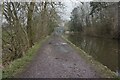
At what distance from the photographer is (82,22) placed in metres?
83.2

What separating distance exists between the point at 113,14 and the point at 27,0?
112ft

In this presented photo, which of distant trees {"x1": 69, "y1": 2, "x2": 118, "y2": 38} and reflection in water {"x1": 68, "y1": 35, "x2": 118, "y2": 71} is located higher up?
distant trees {"x1": 69, "y1": 2, "x2": 118, "y2": 38}

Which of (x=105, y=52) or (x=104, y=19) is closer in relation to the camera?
(x=105, y=52)

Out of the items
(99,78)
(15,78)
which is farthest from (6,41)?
(99,78)

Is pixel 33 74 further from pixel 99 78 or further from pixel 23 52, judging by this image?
pixel 23 52

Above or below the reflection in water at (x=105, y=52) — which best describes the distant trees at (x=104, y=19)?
above

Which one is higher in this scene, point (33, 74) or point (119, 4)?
point (119, 4)

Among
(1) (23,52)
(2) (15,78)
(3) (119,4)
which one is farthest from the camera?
(3) (119,4)

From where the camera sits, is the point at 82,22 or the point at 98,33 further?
the point at 82,22

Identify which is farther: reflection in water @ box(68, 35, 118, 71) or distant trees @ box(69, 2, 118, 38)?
distant trees @ box(69, 2, 118, 38)

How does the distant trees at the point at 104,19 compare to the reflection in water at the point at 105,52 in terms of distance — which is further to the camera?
the distant trees at the point at 104,19

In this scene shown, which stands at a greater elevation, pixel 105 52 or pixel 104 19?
pixel 104 19

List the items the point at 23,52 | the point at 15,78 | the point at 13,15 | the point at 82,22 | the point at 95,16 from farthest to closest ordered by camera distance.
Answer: the point at 82,22
the point at 95,16
the point at 23,52
the point at 13,15
the point at 15,78

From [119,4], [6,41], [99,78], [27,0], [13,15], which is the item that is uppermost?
[119,4]
